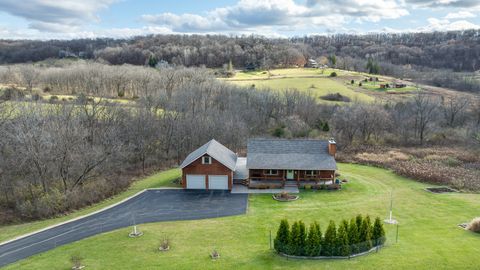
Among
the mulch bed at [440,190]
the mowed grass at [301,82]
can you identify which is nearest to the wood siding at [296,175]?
the mulch bed at [440,190]

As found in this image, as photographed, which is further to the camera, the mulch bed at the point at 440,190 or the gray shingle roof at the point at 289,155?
the gray shingle roof at the point at 289,155

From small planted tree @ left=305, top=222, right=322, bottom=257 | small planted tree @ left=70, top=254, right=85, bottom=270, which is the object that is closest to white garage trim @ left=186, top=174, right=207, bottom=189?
small planted tree @ left=70, top=254, right=85, bottom=270

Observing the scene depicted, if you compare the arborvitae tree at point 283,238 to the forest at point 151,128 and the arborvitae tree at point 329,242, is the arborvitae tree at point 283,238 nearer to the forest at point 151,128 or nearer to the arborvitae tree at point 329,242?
the arborvitae tree at point 329,242

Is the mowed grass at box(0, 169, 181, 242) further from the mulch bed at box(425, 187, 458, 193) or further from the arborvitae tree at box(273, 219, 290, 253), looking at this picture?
the mulch bed at box(425, 187, 458, 193)

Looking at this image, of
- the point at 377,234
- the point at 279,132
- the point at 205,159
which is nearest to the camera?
the point at 377,234

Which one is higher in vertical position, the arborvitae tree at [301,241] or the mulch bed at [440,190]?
the arborvitae tree at [301,241]

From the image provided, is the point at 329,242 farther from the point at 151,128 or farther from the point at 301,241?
the point at 151,128

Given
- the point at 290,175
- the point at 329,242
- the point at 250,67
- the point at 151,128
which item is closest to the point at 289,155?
the point at 290,175
